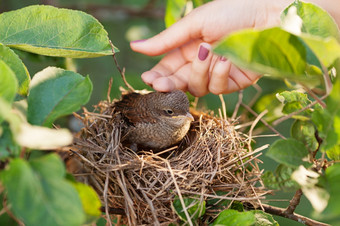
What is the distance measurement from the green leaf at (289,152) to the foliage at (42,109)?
1.54 ft

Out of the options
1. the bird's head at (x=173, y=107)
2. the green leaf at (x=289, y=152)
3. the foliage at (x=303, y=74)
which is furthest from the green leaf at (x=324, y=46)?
the bird's head at (x=173, y=107)

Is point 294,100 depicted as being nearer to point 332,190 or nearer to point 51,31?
point 332,190

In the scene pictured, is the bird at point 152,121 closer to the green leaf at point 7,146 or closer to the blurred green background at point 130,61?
the blurred green background at point 130,61

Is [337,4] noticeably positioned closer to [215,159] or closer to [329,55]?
[215,159]

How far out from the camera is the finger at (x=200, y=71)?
74.8 inches

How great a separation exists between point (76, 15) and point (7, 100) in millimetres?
516

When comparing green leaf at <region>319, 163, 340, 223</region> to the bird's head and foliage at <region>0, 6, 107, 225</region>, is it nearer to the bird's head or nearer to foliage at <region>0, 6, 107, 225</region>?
foliage at <region>0, 6, 107, 225</region>

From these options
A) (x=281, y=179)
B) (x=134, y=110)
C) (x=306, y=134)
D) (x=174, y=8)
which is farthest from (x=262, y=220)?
(x=174, y=8)

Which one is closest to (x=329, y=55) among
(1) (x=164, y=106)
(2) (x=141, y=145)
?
(1) (x=164, y=106)

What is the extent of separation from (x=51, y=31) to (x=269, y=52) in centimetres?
77

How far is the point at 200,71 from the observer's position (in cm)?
200

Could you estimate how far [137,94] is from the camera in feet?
7.14

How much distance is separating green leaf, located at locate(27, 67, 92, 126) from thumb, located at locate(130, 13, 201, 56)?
1.15m

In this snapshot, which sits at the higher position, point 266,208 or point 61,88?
point 61,88
